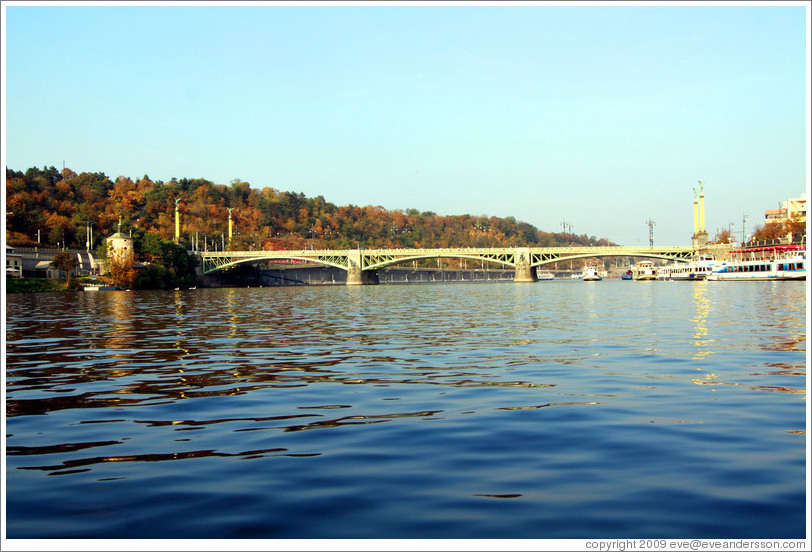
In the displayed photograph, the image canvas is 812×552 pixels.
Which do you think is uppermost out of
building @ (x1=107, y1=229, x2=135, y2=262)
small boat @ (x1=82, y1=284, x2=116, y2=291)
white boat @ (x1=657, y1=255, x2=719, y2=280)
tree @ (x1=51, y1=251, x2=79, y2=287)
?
building @ (x1=107, y1=229, x2=135, y2=262)

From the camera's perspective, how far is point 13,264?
4254 inches

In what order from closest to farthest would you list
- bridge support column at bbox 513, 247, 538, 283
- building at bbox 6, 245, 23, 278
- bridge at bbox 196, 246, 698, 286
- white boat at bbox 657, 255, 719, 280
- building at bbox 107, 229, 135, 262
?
1. building at bbox 6, 245, 23, 278
2. building at bbox 107, 229, 135, 262
3. white boat at bbox 657, 255, 719, 280
4. bridge at bbox 196, 246, 698, 286
5. bridge support column at bbox 513, 247, 538, 283

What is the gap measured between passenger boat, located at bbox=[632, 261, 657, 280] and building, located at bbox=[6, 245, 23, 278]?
121 m

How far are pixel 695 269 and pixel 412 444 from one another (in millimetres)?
140544

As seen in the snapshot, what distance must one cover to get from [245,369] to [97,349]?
7.71 m

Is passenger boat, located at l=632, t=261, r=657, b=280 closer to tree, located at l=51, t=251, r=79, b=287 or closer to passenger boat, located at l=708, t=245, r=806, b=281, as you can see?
passenger boat, located at l=708, t=245, r=806, b=281

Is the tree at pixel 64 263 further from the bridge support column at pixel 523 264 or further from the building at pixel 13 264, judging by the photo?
the bridge support column at pixel 523 264

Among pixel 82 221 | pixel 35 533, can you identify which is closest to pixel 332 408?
pixel 35 533

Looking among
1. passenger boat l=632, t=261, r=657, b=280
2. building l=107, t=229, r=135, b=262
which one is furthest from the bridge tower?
building l=107, t=229, r=135, b=262

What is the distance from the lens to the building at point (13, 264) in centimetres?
10400

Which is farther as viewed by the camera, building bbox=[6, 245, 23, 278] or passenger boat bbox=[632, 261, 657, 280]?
passenger boat bbox=[632, 261, 657, 280]

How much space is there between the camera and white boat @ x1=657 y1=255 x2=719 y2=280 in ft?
448

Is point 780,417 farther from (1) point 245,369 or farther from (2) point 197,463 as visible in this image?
(1) point 245,369

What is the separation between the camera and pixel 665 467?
873cm
